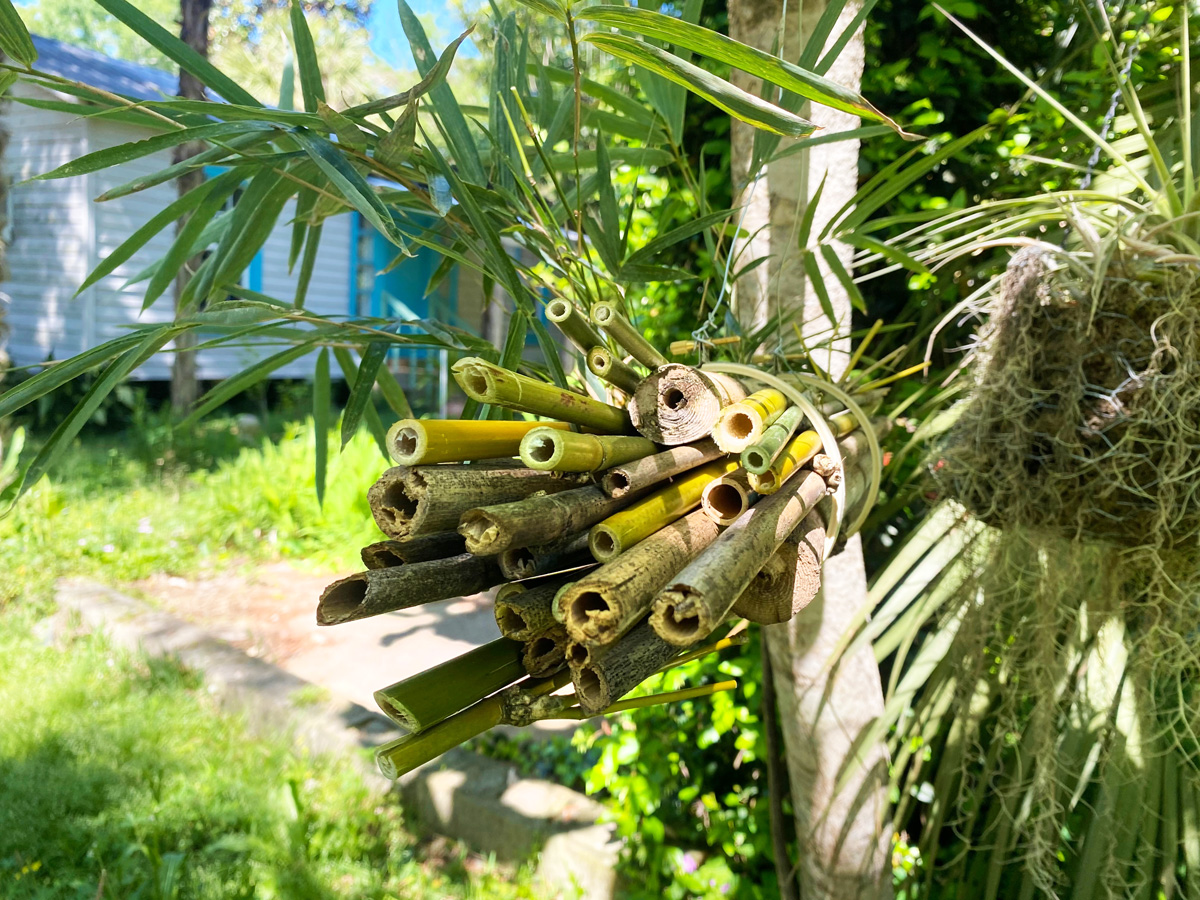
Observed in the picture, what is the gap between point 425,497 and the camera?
0.61 metres

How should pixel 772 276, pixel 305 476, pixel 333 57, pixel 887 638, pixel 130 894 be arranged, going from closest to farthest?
1. pixel 772 276
2. pixel 887 638
3. pixel 130 894
4. pixel 305 476
5. pixel 333 57

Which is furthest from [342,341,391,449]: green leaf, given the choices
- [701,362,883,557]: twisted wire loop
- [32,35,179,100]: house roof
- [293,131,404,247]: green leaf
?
[32,35,179,100]: house roof

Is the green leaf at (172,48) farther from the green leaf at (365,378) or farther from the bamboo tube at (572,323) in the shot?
the bamboo tube at (572,323)

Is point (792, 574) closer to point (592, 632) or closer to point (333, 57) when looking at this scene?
point (592, 632)

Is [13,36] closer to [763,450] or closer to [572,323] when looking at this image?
[572,323]

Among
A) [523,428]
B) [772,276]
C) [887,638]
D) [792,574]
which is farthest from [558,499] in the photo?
[887,638]

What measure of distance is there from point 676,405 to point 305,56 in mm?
818

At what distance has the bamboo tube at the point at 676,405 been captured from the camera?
0.75m

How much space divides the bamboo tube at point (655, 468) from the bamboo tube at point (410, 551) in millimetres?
144

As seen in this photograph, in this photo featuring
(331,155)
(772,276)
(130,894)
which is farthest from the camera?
(130,894)

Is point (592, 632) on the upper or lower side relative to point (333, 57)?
lower

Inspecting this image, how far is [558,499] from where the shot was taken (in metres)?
0.66

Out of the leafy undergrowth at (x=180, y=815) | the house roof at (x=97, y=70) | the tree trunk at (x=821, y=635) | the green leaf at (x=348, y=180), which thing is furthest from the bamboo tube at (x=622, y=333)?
the house roof at (x=97, y=70)

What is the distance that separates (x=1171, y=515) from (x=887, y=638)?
61 cm
